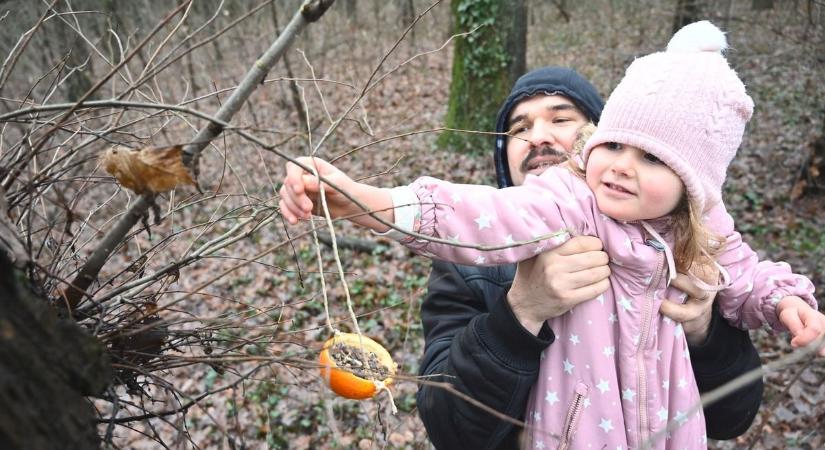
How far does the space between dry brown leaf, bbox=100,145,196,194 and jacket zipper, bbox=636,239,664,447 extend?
1372 millimetres

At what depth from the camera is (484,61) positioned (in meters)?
7.01

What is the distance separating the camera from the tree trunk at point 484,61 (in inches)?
270

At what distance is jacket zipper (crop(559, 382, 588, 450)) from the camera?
153cm

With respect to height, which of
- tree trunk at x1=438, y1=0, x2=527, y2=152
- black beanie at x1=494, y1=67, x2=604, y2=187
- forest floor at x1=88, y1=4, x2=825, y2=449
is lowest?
forest floor at x1=88, y1=4, x2=825, y2=449

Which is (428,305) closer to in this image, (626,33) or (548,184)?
(548,184)

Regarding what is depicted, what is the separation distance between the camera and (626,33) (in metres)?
14.3

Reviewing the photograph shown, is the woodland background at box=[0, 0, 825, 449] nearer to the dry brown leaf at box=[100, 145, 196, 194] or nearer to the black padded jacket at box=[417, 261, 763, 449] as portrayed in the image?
the dry brown leaf at box=[100, 145, 196, 194]

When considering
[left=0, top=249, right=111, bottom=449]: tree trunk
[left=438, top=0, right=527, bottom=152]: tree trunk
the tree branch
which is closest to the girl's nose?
the tree branch

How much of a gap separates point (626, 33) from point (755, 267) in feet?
48.0

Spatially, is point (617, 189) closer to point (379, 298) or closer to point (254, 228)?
point (254, 228)

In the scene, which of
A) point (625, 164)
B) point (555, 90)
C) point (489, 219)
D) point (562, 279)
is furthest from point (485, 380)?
point (555, 90)

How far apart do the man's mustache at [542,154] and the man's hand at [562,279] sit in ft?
1.87

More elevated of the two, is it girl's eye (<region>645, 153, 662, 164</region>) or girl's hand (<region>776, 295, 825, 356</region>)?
girl's eye (<region>645, 153, 662, 164</region>)

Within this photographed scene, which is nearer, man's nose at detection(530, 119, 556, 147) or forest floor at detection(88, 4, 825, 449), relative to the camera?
forest floor at detection(88, 4, 825, 449)
